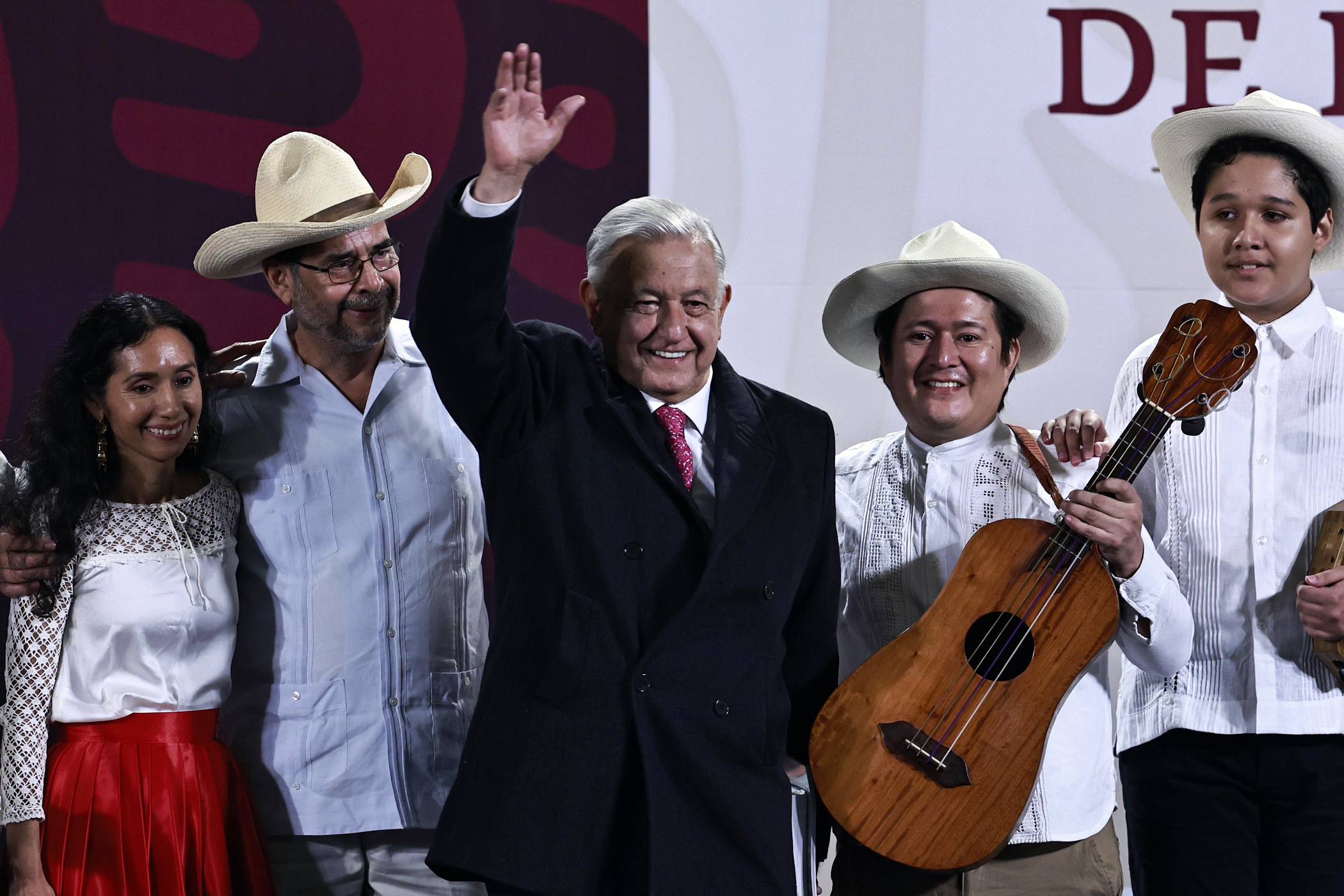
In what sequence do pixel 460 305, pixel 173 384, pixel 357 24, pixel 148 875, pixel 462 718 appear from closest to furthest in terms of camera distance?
1. pixel 460 305
2. pixel 148 875
3. pixel 173 384
4. pixel 462 718
5. pixel 357 24

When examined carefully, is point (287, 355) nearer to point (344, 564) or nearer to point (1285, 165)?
point (344, 564)

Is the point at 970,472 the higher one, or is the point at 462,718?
the point at 970,472

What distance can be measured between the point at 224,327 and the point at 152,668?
5.26 ft

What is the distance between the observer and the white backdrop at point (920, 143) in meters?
3.65

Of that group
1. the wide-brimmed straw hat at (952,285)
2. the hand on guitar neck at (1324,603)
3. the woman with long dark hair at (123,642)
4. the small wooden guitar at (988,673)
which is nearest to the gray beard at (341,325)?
the woman with long dark hair at (123,642)

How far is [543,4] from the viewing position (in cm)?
363

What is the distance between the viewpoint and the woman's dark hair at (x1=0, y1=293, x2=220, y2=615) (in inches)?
87.8

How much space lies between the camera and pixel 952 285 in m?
2.37

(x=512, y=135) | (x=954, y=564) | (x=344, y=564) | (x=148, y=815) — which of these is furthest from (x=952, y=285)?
(x=148, y=815)

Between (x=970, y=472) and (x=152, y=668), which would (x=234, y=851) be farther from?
(x=970, y=472)

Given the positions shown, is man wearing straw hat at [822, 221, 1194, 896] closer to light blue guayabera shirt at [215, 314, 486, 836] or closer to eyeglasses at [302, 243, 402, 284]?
light blue guayabera shirt at [215, 314, 486, 836]

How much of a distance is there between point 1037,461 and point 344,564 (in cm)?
139

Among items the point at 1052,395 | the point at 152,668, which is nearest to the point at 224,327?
the point at 152,668

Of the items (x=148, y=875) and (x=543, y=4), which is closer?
(x=148, y=875)
